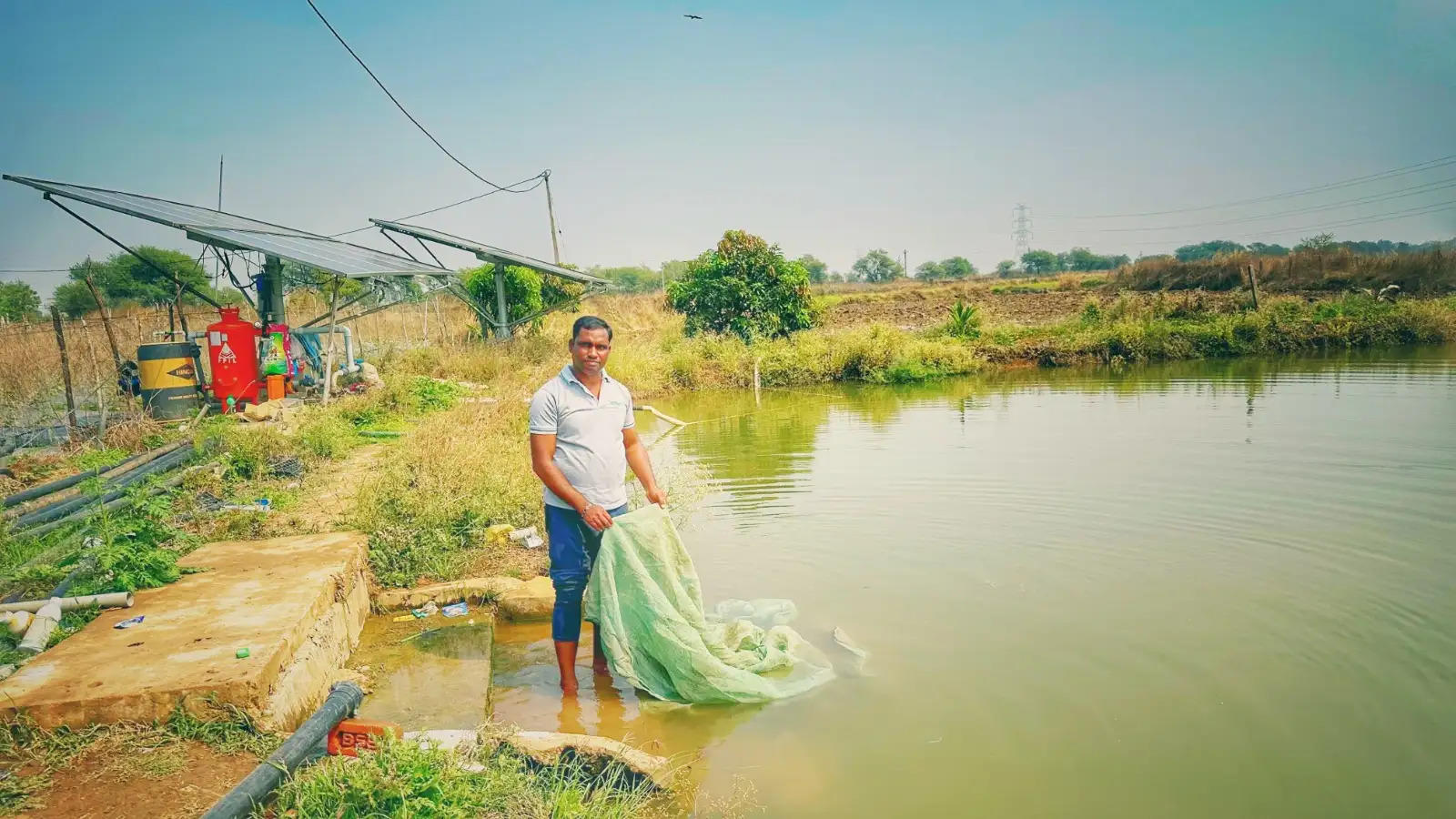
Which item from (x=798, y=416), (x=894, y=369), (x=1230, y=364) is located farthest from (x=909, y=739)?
(x=1230, y=364)

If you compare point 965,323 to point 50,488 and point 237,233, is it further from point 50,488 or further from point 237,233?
point 50,488

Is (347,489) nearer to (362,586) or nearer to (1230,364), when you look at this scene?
(362,586)

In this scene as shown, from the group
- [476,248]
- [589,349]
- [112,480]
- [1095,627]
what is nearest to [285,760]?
[589,349]

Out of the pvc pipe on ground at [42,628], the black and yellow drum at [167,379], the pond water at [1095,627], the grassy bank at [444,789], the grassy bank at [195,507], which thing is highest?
the black and yellow drum at [167,379]

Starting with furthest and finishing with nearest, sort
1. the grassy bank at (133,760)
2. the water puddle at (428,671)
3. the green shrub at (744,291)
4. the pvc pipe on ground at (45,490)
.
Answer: the green shrub at (744,291)
the pvc pipe on ground at (45,490)
the water puddle at (428,671)
the grassy bank at (133,760)

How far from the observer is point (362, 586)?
4781mm

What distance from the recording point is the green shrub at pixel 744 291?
21484mm

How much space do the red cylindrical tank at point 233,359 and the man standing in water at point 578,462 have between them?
8.58 meters

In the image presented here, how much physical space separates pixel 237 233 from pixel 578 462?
1034 centimetres

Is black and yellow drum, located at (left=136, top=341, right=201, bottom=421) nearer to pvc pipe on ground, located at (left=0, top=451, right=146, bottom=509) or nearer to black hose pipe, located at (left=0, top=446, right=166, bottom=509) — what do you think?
black hose pipe, located at (left=0, top=446, right=166, bottom=509)

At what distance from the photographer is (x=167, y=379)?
33.2 ft

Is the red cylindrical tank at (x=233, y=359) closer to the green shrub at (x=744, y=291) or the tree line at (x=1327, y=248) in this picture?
the green shrub at (x=744, y=291)

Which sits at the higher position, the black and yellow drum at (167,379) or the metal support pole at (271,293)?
the metal support pole at (271,293)

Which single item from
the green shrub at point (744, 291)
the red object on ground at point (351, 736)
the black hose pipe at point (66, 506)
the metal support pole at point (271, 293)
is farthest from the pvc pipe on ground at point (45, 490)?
the green shrub at point (744, 291)
